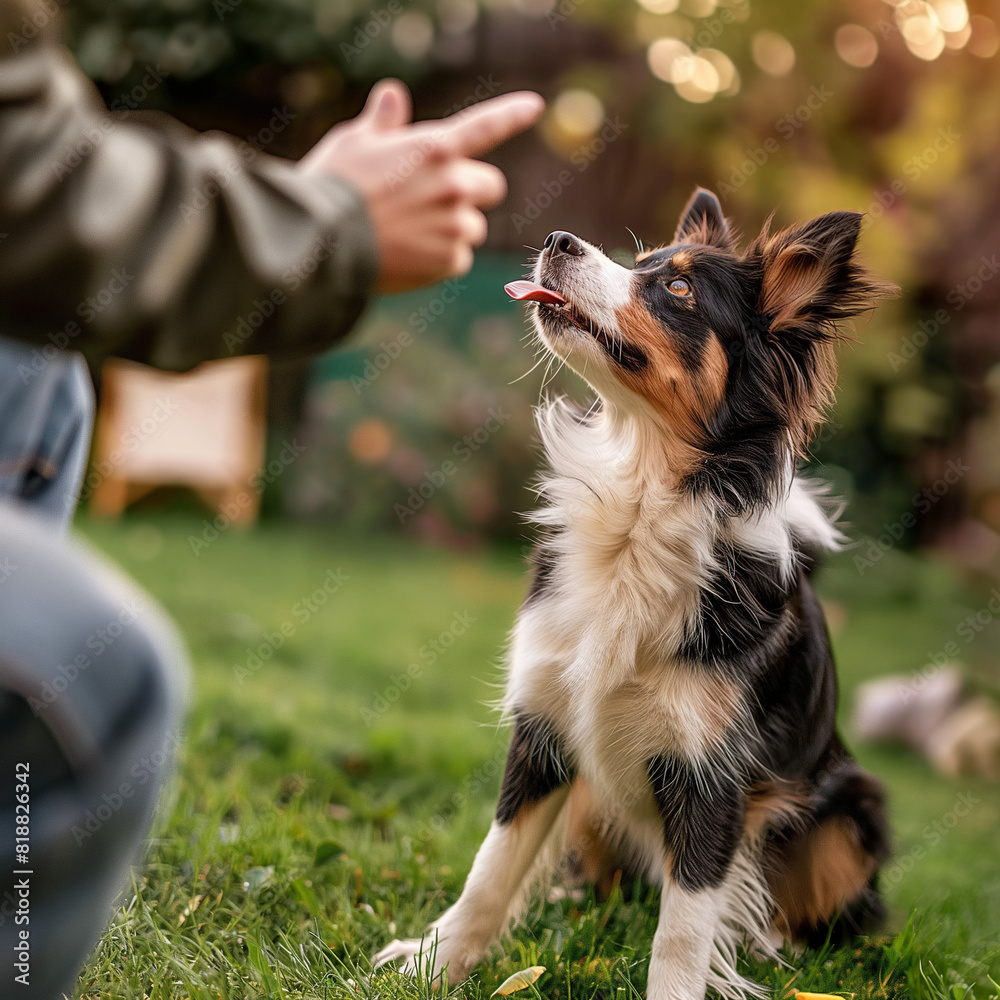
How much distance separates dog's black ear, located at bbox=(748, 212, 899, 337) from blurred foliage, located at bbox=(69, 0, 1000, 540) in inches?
184

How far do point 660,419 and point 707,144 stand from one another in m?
5.42

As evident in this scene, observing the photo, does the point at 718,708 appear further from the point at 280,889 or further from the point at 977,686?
the point at 977,686

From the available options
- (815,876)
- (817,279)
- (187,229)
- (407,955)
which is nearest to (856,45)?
(817,279)

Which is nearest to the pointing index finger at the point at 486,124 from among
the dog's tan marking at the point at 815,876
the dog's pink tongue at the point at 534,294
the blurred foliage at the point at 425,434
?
the dog's pink tongue at the point at 534,294

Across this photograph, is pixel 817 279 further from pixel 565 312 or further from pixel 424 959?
pixel 424 959

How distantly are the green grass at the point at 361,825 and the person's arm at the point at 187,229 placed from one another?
4.51ft

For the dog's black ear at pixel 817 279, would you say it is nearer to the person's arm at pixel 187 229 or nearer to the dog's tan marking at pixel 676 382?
the dog's tan marking at pixel 676 382

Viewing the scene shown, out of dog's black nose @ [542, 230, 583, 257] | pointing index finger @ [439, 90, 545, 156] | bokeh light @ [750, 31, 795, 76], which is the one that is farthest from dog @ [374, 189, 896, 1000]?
bokeh light @ [750, 31, 795, 76]

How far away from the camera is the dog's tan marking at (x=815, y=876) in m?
2.33

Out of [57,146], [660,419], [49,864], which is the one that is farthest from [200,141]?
[660,419]

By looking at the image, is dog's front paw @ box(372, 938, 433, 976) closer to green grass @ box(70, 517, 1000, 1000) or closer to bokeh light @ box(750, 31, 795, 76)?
green grass @ box(70, 517, 1000, 1000)

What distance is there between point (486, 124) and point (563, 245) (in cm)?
68

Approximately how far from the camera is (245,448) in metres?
7.48

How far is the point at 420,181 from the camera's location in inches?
49.3
